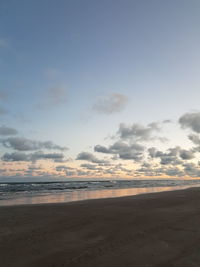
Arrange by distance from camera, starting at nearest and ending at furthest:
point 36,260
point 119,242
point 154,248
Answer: point 36,260 → point 154,248 → point 119,242

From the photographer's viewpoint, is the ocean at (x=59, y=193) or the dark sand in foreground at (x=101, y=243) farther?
the ocean at (x=59, y=193)

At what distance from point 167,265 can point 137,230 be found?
3.84 meters

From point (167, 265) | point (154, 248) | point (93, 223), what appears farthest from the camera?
point (93, 223)

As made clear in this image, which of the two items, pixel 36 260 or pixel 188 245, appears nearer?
pixel 36 260

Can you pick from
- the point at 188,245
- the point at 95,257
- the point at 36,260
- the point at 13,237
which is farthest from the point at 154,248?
the point at 13,237

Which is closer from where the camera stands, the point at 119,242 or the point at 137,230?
the point at 119,242

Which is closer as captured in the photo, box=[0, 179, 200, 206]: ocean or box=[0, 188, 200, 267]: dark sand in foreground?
box=[0, 188, 200, 267]: dark sand in foreground

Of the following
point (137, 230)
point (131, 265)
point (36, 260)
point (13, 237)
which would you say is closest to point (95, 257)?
point (131, 265)

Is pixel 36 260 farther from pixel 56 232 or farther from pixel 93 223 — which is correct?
pixel 93 223

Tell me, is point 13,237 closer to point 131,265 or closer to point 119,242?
point 119,242

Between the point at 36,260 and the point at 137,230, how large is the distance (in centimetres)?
488

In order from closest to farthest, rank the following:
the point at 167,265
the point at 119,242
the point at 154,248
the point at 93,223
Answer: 1. the point at 167,265
2. the point at 154,248
3. the point at 119,242
4. the point at 93,223

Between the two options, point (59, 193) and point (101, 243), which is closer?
point (101, 243)

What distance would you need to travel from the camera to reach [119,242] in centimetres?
→ 834
